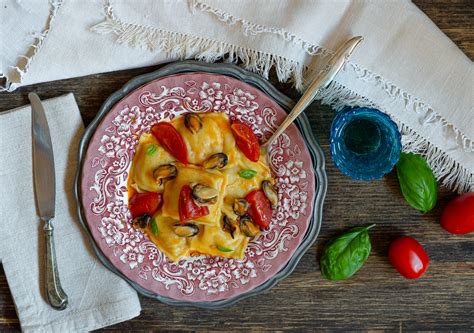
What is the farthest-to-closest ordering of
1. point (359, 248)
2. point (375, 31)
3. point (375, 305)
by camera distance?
point (375, 305), point (359, 248), point (375, 31)

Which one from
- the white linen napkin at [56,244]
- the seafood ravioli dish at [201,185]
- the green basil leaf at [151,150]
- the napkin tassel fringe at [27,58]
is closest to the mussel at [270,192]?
the seafood ravioli dish at [201,185]

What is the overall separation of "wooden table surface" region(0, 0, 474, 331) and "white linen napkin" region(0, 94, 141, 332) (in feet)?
0.30

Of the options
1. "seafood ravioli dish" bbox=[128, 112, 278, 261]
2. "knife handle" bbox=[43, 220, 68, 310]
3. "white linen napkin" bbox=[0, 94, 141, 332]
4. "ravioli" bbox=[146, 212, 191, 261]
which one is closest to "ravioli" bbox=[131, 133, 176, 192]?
"seafood ravioli dish" bbox=[128, 112, 278, 261]

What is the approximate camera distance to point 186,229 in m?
1.67

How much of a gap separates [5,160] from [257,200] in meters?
0.86

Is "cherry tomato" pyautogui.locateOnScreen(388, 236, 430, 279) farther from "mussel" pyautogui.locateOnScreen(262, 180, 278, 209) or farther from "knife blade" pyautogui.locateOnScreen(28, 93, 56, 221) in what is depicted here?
"knife blade" pyautogui.locateOnScreen(28, 93, 56, 221)

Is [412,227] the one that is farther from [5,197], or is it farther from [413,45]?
[5,197]

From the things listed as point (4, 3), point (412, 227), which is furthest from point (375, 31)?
point (4, 3)

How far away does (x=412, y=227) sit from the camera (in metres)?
1.85

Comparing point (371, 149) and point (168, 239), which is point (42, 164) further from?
point (371, 149)

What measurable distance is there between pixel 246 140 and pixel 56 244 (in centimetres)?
74

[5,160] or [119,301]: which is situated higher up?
[5,160]

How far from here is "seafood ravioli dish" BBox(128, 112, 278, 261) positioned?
167cm

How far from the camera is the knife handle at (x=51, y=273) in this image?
174 centimetres
